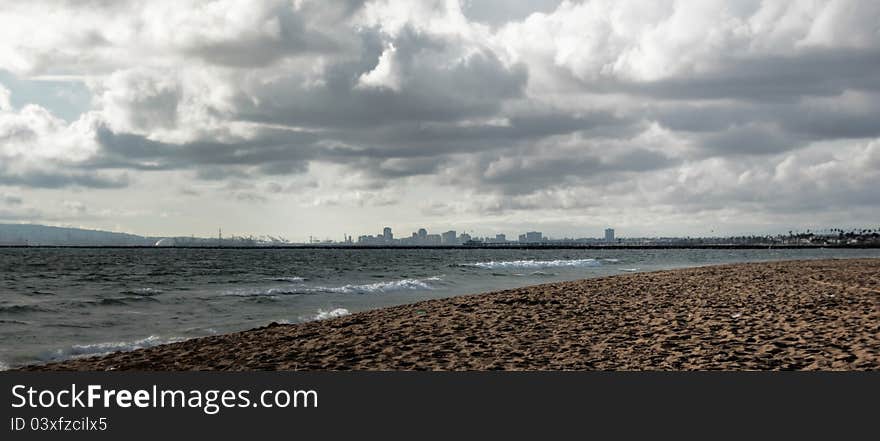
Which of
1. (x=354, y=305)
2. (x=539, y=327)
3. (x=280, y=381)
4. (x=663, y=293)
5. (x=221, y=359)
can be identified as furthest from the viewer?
(x=354, y=305)

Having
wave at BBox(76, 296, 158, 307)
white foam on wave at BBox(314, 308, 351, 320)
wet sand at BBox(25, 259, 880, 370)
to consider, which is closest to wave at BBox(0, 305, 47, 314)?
wave at BBox(76, 296, 158, 307)

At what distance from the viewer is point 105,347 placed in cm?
1777

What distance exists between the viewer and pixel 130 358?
570 inches

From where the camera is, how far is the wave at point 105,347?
A: 16812mm

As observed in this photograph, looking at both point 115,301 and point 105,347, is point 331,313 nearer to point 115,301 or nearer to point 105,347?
point 105,347

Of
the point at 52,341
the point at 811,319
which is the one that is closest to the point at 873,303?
the point at 811,319

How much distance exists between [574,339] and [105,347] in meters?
13.1

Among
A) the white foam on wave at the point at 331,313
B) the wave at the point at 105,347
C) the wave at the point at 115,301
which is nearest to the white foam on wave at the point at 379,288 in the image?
the wave at the point at 115,301

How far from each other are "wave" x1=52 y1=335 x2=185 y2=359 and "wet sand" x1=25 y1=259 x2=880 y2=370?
6.54 ft

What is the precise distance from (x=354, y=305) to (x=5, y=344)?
13.6 metres

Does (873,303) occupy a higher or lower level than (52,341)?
higher

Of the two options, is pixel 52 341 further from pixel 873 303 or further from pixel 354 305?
pixel 873 303

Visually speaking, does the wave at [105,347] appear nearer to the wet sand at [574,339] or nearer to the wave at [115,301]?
the wet sand at [574,339]

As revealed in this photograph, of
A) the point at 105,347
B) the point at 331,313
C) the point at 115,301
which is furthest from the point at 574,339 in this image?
the point at 115,301
